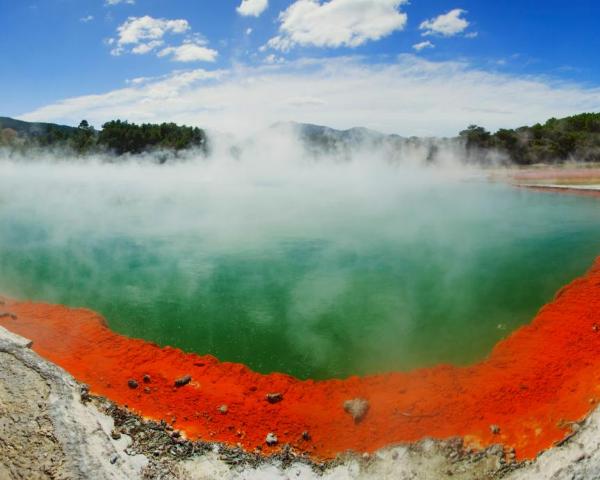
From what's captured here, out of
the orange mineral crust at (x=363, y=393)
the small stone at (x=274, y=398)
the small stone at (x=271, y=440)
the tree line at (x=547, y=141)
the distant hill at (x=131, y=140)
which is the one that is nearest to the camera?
the small stone at (x=271, y=440)

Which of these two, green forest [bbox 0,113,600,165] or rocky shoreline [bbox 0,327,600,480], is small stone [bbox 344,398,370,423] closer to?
rocky shoreline [bbox 0,327,600,480]

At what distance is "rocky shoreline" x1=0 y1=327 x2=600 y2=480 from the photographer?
5.38 m

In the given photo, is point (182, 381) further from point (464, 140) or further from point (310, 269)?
point (464, 140)

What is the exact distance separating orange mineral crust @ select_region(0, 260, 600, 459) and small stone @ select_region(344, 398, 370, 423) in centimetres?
7

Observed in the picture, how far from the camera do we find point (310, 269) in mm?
13516

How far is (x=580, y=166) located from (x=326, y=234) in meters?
32.7

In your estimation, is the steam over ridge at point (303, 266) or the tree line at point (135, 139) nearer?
the steam over ridge at point (303, 266)

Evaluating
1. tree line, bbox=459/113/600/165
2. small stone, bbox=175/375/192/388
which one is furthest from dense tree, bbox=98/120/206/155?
small stone, bbox=175/375/192/388

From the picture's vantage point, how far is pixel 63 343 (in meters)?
9.73

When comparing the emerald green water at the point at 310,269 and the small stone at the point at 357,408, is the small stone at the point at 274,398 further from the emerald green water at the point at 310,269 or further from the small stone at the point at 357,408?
the small stone at the point at 357,408

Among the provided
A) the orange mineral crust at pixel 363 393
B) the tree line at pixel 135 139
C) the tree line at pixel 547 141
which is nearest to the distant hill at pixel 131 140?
the tree line at pixel 135 139

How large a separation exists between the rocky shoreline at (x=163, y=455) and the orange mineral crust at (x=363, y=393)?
1.19 ft

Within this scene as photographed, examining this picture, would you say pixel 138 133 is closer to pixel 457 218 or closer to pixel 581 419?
pixel 457 218

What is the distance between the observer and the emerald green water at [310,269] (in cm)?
960
